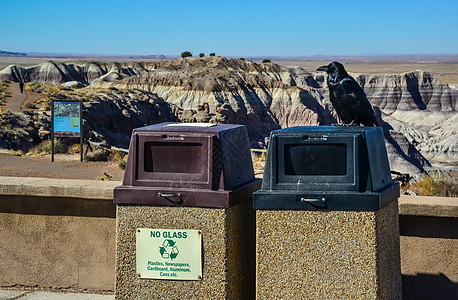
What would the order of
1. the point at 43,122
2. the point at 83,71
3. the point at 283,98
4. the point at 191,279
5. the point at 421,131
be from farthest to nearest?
the point at 83,71, the point at 421,131, the point at 283,98, the point at 43,122, the point at 191,279

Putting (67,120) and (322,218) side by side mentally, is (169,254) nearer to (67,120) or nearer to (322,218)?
(322,218)

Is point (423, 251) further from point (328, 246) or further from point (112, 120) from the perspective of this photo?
point (112, 120)

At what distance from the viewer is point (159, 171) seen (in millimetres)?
4578

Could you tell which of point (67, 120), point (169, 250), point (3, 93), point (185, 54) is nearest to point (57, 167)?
point (67, 120)

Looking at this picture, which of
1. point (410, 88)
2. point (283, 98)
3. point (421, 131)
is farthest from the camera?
point (410, 88)

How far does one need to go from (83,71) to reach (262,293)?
119m

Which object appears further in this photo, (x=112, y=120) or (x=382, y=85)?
(x=382, y=85)

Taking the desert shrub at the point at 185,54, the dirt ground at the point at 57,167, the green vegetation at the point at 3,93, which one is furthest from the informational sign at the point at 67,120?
the desert shrub at the point at 185,54

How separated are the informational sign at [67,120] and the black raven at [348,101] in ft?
49.7

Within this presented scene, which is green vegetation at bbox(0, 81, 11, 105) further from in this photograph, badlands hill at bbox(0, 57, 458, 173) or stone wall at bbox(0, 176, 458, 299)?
stone wall at bbox(0, 176, 458, 299)

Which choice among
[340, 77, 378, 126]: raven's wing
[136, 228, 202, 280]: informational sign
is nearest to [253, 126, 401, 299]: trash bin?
[136, 228, 202, 280]: informational sign

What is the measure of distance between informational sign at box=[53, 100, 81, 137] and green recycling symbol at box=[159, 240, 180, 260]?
50.4 feet

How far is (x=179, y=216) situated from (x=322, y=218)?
0.93m

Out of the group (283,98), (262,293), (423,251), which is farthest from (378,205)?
(283,98)
